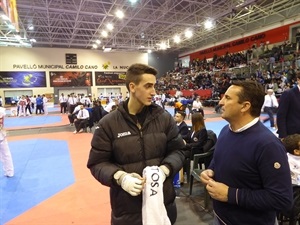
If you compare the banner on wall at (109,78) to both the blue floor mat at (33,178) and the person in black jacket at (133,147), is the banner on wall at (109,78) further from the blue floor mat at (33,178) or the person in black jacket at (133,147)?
the person in black jacket at (133,147)

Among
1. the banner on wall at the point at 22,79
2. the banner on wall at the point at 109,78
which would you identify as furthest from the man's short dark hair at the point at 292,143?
the banner on wall at the point at 22,79

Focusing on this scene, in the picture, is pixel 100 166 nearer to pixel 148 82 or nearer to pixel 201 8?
pixel 148 82

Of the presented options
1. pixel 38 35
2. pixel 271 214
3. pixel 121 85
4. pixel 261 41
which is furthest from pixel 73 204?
pixel 121 85

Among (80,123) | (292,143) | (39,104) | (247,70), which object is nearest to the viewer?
(292,143)

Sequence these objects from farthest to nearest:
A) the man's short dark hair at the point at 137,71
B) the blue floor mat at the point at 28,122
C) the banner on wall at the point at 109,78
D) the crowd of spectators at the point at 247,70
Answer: the banner on wall at the point at 109,78, the crowd of spectators at the point at 247,70, the blue floor mat at the point at 28,122, the man's short dark hair at the point at 137,71

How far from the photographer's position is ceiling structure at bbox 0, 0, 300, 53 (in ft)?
48.6

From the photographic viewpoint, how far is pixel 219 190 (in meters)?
1.38

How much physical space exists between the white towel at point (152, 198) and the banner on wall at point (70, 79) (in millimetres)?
28933

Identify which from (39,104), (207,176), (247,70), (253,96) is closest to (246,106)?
(253,96)

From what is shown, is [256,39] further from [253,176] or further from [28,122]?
[253,176]

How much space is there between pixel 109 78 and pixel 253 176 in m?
30.1

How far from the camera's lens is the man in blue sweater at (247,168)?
123 cm

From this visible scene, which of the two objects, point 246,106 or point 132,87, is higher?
point 132,87

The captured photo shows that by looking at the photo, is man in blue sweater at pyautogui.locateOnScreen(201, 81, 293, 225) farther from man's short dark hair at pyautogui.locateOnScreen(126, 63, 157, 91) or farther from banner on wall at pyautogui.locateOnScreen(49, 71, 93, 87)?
banner on wall at pyautogui.locateOnScreen(49, 71, 93, 87)
